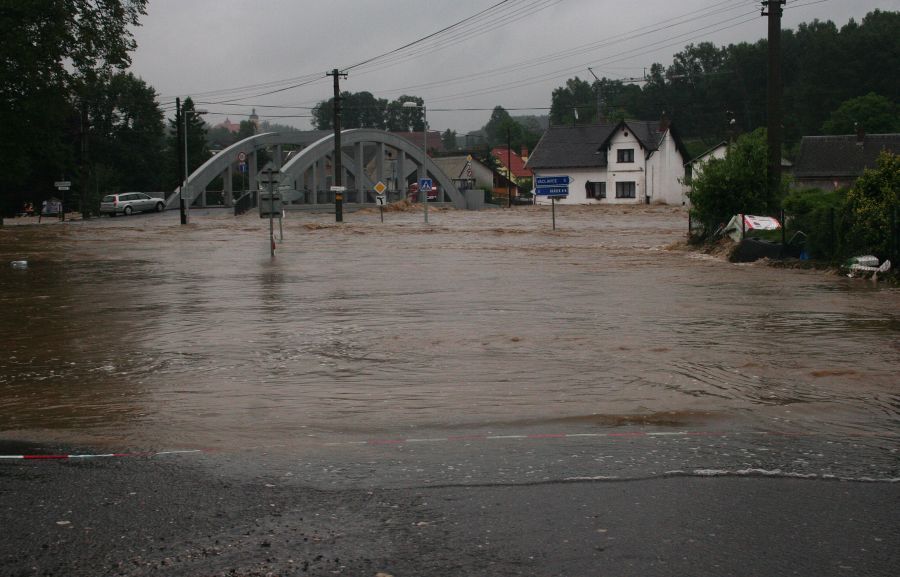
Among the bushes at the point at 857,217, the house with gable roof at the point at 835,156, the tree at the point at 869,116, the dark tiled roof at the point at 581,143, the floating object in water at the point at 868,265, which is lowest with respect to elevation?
the floating object in water at the point at 868,265

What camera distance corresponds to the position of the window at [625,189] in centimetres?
8775

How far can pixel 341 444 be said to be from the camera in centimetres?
765

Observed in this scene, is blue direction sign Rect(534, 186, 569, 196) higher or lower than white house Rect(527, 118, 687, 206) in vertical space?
lower

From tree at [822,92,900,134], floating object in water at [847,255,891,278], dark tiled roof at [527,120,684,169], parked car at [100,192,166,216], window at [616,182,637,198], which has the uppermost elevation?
tree at [822,92,900,134]

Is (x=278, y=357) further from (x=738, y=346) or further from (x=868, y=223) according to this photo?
(x=868, y=223)

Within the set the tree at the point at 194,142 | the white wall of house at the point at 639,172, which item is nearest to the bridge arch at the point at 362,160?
the white wall of house at the point at 639,172

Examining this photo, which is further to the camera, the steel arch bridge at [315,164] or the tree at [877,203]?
the steel arch bridge at [315,164]

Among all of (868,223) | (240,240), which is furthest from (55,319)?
(240,240)

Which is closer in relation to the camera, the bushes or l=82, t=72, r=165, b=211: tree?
the bushes

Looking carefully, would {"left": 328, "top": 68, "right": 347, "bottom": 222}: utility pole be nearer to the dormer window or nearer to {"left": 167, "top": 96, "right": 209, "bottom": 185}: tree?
the dormer window

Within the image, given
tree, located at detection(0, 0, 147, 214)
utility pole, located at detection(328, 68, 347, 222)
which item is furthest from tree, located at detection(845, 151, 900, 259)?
utility pole, located at detection(328, 68, 347, 222)

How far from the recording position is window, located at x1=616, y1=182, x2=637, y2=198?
87.8m

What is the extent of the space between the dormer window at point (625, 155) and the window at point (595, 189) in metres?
2.81

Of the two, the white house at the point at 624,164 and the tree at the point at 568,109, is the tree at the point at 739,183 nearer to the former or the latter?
the white house at the point at 624,164
